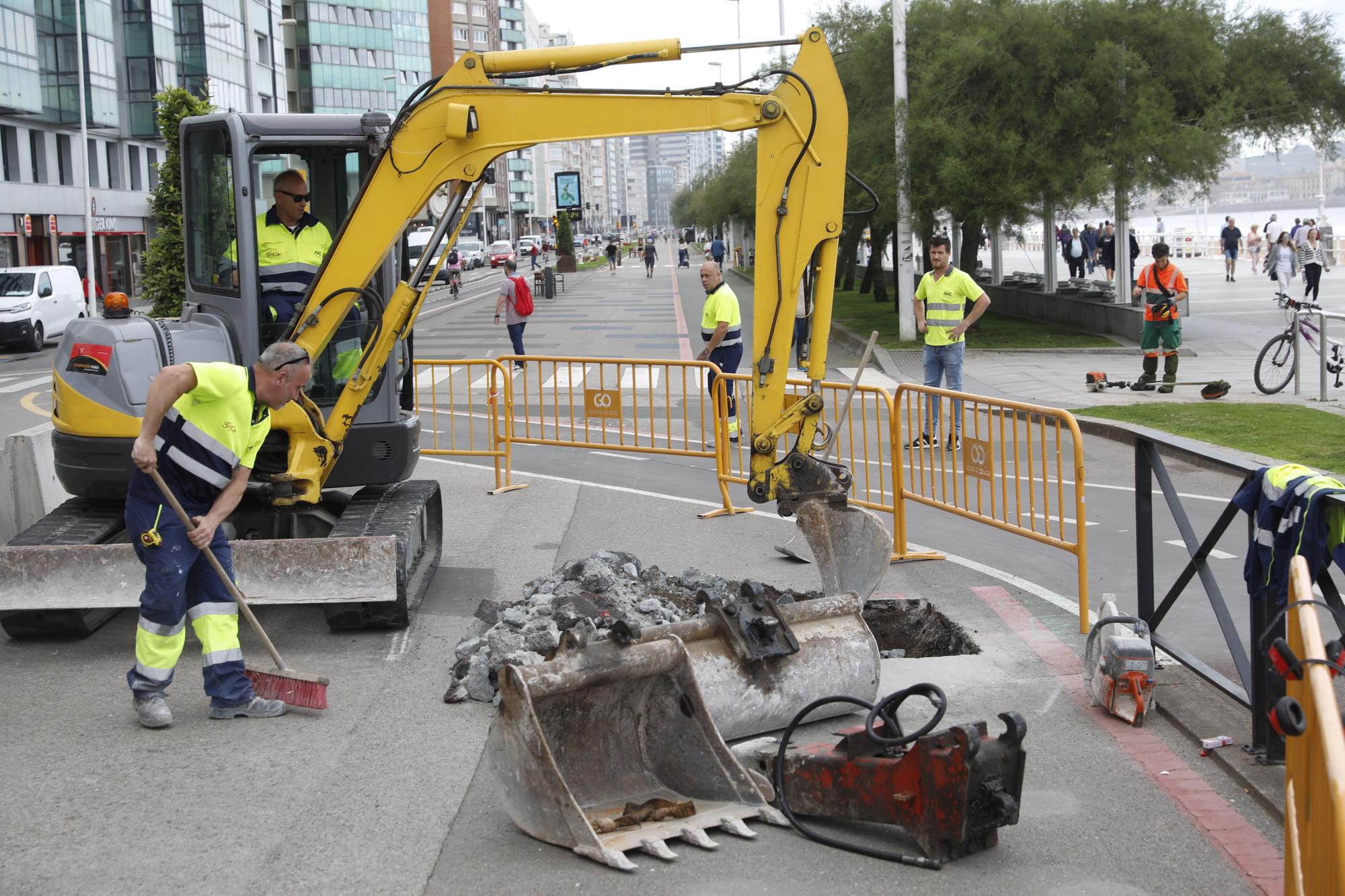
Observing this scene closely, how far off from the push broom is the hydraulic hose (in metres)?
2.34

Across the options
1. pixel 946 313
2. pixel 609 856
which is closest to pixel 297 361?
pixel 609 856

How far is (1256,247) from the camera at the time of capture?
48.5 m

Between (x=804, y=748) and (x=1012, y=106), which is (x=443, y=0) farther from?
(x=804, y=748)

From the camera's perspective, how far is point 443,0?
141 meters

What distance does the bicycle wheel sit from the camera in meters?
17.0

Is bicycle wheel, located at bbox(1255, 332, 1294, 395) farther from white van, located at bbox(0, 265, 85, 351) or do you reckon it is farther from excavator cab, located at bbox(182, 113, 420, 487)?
white van, located at bbox(0, 265, 85, 351)

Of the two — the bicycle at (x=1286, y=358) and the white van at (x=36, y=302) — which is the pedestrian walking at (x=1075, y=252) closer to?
the bicycle at (x=1286, y=358)

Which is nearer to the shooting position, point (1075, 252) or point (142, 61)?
point (1075, 252)

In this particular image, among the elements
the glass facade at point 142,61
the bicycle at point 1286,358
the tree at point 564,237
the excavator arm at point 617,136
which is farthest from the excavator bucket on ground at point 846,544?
the tree at point 564,237

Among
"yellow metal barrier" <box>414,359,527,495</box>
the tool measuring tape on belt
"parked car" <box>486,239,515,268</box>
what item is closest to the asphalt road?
"yellow metal barrier" <box>414,359,527,495</box>

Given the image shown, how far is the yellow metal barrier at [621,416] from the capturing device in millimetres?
11942

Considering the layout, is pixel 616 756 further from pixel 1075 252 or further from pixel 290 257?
pixel 1075 252

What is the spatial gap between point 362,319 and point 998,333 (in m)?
20.5

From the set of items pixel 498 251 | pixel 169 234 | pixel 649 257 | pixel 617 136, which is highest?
pixel 498 251
